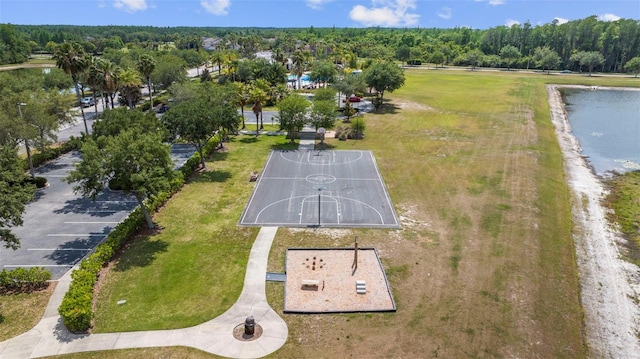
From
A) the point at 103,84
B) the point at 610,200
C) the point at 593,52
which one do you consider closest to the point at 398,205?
the point at 610,200

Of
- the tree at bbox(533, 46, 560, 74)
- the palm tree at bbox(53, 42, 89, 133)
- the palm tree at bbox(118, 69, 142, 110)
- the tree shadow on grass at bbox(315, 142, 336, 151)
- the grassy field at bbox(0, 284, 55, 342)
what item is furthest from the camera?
the tree at bbox(533, 46, 560, 74)

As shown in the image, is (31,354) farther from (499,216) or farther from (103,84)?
(103,84)

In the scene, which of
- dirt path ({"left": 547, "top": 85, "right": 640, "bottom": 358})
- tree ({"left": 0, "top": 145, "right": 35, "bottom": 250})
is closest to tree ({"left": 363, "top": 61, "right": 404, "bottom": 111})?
dirt path ({"left": 547, "top": 85, "right": 640, "bottom": 358})

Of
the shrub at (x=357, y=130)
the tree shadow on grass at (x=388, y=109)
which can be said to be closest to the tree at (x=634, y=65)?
the tree shadow on grass at (x=388, y=109)

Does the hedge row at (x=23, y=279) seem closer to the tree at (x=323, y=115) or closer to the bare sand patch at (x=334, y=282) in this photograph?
the bare sand patch at (x=334, y=282)

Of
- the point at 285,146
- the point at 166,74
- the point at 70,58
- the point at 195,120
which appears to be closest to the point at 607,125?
the point at 285,146

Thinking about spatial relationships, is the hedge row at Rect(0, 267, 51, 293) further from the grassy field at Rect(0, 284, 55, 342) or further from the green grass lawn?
the green grass lawn

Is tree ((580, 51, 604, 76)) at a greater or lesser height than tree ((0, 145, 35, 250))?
greater
